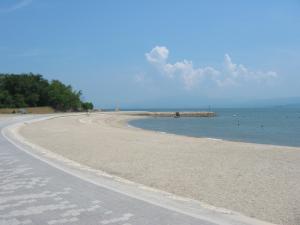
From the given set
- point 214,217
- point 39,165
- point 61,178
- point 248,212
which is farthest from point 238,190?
point 39,165

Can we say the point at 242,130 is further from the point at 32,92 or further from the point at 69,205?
the point at 32,92

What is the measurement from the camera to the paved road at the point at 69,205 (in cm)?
670

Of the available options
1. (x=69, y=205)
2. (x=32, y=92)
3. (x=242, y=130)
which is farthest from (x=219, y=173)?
(x=32, y=92)

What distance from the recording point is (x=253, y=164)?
42.1 feet

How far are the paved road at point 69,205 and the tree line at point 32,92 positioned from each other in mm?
84333

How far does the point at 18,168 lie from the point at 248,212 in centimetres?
750

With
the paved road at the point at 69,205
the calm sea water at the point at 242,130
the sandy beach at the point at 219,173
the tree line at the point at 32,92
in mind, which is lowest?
the calm sea water at the point at 242,130

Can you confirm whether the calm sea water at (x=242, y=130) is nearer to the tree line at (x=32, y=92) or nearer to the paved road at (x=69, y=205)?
the paved road at (x=69, y=205)

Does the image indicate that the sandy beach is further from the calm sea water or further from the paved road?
the calm sea water

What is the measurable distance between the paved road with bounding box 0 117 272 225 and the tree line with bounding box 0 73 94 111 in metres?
84.3

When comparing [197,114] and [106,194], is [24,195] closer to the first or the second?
[106,194]

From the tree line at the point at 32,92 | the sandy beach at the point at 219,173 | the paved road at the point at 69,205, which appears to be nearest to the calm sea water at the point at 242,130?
the sandy beach at the point at 219,173

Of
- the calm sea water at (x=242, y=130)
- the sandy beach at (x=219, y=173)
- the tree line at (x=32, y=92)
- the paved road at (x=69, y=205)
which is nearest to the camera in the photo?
the paved road at (x=69, y=205)

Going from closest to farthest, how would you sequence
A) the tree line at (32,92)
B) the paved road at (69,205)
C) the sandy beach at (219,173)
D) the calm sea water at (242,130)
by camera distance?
the paved road at (69,205) → the sandy beach at (219,173) → the calm sea water at (242,130) → the tree line at (32,92)
